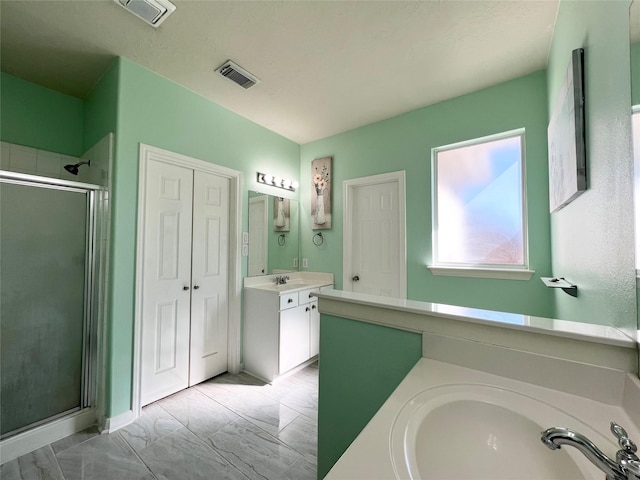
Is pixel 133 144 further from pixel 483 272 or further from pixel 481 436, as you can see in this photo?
pixel 483 272

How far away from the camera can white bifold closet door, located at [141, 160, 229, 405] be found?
83.1 inches

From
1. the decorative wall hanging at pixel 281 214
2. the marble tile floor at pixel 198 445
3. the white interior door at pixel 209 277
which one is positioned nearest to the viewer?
the marble tile floor at pixel 198 445

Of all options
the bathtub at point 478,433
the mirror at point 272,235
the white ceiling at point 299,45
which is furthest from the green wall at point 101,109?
the bathtub at point 478,433

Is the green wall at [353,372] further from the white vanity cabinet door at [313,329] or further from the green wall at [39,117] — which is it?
the green wall at [39,117]

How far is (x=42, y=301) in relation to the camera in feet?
5.83

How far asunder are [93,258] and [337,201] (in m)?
2.41

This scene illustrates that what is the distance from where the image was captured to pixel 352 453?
544 millimetres

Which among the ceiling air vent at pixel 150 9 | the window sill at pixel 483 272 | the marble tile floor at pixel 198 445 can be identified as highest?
the ceiling air vent at pixel 150 9

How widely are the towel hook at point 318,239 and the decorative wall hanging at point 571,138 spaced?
2.29 metres

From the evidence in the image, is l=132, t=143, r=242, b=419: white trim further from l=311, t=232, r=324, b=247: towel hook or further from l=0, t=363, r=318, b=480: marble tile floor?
l=311, t=232, r=324, b=247: towel hook

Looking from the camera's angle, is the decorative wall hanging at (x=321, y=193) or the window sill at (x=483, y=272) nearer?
the window sill at (x=483, y=272)

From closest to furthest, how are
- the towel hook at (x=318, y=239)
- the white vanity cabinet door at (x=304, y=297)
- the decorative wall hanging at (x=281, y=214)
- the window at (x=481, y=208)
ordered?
the window at (x=481, y=208)
the white vanity cabinet door at (x=304, y=297)
the decorative wall hanging at (x=281, y=214)
the towel hook at (x=318, y=239)

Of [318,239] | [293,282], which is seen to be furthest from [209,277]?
[318,239]

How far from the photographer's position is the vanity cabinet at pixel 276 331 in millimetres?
2473
